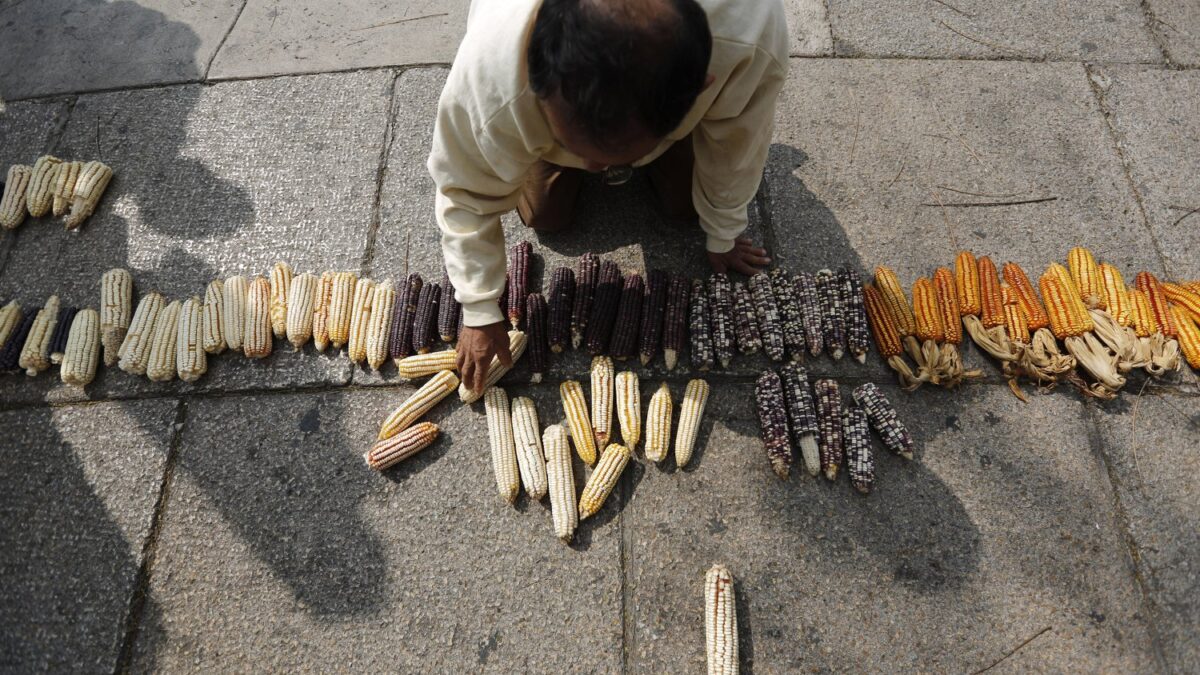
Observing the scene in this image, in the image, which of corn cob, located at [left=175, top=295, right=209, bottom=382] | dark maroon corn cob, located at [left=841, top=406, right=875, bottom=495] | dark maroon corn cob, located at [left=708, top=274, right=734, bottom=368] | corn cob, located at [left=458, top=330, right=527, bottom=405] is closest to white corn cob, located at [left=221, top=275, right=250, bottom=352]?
corn cob, located at [left=175, top=295, right=209, bottom=382]

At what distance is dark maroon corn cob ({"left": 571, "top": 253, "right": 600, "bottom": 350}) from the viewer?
3.41m

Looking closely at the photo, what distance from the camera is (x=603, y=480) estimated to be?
10.1 feet

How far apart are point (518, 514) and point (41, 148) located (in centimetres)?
435

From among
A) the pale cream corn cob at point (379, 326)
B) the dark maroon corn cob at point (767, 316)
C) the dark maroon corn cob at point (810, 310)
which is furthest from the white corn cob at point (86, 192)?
the dark maroon corn cob at point (810, 310)

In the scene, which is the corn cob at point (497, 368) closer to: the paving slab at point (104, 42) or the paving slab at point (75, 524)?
the paving slab at point (75, 524)

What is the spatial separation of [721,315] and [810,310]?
19.3 inches

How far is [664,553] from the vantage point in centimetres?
303

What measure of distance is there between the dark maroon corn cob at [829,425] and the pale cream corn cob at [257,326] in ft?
9.71

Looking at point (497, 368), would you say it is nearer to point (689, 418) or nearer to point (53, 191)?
point (689, 418)

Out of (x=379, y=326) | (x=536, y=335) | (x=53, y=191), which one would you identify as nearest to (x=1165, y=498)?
(x=536, y=335)

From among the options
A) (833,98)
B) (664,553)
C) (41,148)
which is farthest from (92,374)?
(833,98)

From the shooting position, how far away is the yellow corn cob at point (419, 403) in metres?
3.24

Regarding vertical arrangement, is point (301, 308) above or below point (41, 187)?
below

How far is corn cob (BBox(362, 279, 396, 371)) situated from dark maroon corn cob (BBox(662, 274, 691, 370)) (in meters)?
1.50
